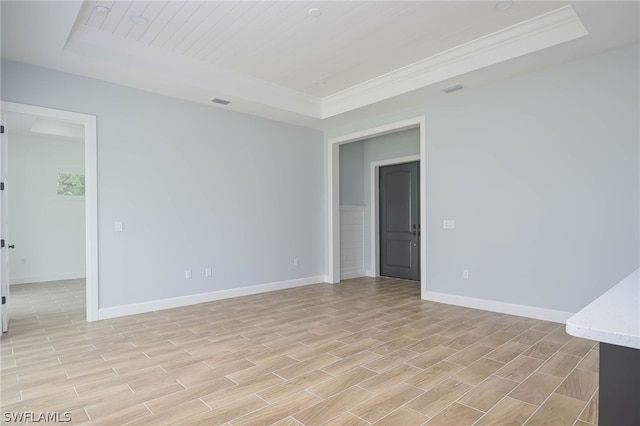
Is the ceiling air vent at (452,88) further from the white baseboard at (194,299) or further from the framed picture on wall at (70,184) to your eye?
the framed picture on wall at (70,184)

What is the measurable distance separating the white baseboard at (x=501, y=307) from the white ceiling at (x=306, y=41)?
9.12ft

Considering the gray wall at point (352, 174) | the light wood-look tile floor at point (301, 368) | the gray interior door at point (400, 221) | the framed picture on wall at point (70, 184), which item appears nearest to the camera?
the light wood-look tile floor at point (301, 368)

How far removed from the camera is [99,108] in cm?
438

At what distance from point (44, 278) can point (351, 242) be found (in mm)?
6221

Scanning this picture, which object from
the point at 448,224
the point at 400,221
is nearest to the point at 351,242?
the point at 400,221

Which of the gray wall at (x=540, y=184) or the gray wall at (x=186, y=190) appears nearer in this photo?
the gray wall at (x=540, y=184)

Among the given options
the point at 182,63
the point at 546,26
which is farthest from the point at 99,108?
the point at 546,26

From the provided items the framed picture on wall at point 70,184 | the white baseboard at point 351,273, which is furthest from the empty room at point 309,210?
the framed picture on wall at point 70,184

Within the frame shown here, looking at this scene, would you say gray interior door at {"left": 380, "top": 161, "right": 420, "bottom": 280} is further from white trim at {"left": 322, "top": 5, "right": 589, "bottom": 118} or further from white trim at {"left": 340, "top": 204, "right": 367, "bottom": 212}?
white trim at {"left": 322, "top": 5, "right": 589, "bottom": 118}

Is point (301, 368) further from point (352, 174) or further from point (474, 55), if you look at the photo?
point (352, 174)

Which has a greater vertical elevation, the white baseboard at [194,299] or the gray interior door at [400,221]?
the gray interior door at [400,221]

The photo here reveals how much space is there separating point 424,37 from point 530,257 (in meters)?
2.81

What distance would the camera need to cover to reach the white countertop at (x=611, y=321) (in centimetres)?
92

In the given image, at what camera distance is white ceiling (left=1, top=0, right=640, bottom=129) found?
10.7 ft
